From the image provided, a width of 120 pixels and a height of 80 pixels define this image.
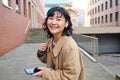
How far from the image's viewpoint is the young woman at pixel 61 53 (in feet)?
5.94

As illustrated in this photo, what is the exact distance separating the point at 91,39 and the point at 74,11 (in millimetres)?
44963

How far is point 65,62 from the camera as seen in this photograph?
1.82 meters

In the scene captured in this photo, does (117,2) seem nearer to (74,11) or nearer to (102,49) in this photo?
(102,49)

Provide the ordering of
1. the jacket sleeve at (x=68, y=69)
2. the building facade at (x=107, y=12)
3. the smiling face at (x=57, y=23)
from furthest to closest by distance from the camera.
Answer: the building facade at (x=107, y=12) → the smiling face at (x=57, y=23) → the jacket sleeve at (x=68, y=69)

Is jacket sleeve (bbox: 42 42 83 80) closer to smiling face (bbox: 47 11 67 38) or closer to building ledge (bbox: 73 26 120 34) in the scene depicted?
smiling face (bbox: 47 11 67 38)

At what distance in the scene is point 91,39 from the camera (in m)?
14.4

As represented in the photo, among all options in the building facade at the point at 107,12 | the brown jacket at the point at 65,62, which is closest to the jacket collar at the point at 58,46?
the brown jacket at the point at 65,62

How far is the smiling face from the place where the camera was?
196 cm

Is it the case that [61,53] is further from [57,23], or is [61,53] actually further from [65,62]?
[57,23]

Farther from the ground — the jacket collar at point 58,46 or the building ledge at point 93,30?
the jacket collar at point 58,46

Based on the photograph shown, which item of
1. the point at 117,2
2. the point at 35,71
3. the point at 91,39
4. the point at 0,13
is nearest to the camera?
the point at 35,71

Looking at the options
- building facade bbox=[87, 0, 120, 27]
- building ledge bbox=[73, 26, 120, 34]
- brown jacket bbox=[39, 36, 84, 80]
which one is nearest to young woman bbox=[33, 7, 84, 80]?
brown jacket bbox=[39, 36, 84, 80]

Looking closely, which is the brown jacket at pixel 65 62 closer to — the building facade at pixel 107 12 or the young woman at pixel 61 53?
the young woman at pixel 61 53

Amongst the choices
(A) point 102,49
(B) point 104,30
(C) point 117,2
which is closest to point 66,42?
(B) point 104,30
